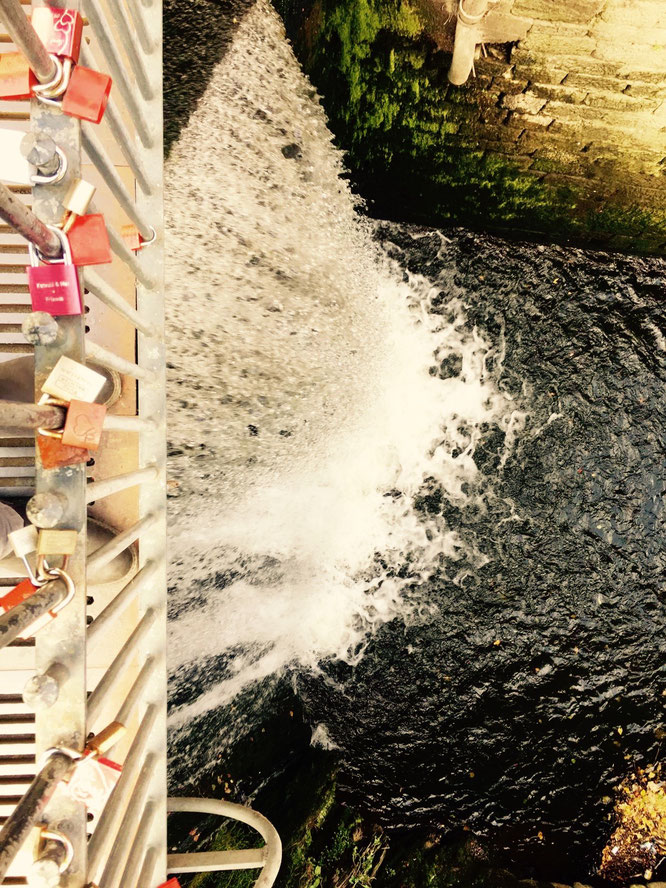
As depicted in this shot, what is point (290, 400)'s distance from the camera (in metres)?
3.42

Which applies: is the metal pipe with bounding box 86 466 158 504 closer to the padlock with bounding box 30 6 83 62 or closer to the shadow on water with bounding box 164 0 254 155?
the padlock with bounding box 30 6 83 62

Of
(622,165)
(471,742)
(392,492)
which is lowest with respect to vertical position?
(471,742)

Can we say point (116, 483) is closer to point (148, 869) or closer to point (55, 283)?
point (55, 283)

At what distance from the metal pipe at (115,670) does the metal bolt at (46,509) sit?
0.43 metres

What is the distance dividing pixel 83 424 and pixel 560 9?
10.8 ft

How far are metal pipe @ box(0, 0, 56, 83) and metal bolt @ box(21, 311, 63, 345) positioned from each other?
491 millimetres

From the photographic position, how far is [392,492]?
407cm

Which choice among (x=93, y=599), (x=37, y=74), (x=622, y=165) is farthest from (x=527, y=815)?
(x=37, y=74)

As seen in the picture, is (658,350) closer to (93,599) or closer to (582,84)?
(582,84)

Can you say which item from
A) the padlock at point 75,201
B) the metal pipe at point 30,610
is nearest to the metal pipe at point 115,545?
the metal pipe at point 30,610

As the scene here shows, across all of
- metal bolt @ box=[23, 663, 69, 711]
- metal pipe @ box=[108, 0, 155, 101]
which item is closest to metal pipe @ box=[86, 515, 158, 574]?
metal bolt @ box=[23, 663, 69, 711]

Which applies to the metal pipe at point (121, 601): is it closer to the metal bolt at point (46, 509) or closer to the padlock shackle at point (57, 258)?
the metal bolt at point (46, 509)

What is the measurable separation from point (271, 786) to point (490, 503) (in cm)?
301

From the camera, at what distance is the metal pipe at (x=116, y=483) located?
123 cm
